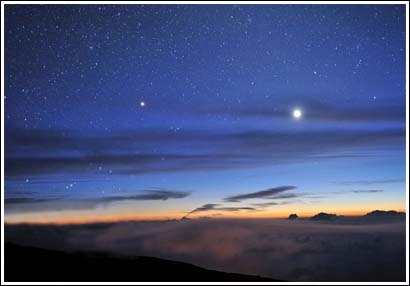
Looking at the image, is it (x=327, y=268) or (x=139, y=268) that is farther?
(x=327, y=268)

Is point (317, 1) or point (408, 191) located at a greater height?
Result: point (317, 1)

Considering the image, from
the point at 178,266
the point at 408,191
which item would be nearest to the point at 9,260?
the point at 178,266

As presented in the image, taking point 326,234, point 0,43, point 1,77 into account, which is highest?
point 0,43

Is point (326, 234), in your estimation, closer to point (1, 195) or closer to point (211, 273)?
point (211, 273)

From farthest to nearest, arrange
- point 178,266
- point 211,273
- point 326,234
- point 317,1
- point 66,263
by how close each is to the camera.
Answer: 1. point 326,234
2. point 178,266
3. point 211,273
4. point 66,263
5. point 317,1

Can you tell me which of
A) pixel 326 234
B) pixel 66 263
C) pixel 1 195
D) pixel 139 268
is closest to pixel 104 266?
pixel 66 263

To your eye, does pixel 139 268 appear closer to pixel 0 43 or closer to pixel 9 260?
pixel 9 260

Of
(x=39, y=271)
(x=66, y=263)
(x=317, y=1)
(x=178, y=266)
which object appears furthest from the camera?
(x=178, y=266)
